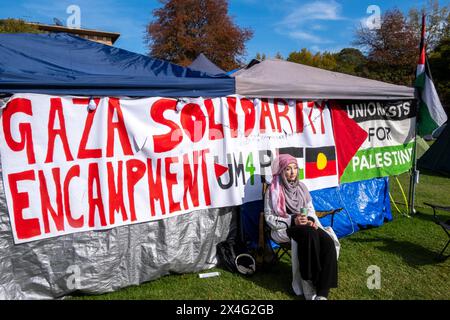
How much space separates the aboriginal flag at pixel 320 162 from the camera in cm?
477

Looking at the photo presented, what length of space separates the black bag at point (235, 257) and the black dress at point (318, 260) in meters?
0.71

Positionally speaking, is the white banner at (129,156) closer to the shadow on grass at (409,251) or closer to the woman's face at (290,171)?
the woman's face at (290,171)

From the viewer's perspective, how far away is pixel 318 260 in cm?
323

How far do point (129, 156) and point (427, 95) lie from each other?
477cm

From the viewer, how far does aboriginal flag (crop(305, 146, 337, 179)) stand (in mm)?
4773

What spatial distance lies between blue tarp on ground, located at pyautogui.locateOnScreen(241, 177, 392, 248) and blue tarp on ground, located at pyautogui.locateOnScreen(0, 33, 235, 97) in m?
1.66

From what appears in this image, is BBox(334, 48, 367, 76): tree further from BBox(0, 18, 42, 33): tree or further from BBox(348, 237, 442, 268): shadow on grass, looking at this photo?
BBox(348, 237, 442, 268): shadow on grass

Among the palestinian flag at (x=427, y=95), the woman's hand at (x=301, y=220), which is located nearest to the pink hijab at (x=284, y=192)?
the woman's hand at (x=301, y=220)

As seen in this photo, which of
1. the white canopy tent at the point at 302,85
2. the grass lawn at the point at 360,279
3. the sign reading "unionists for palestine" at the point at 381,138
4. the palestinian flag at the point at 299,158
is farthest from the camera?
the sign reading "unionists for palestine" at the point at 381,138

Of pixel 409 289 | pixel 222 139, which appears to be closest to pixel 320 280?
pixel 409 289

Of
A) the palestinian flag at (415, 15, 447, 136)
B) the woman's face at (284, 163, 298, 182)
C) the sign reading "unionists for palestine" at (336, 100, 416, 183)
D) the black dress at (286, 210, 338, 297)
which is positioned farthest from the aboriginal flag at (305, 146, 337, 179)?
the palestinian flag at (415, 15, 447, 136)

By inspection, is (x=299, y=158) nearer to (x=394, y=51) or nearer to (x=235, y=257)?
(x=235, y=257)

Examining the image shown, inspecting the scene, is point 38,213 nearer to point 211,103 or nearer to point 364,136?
point 211,103

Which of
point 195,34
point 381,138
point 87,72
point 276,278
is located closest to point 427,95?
point 381,138
